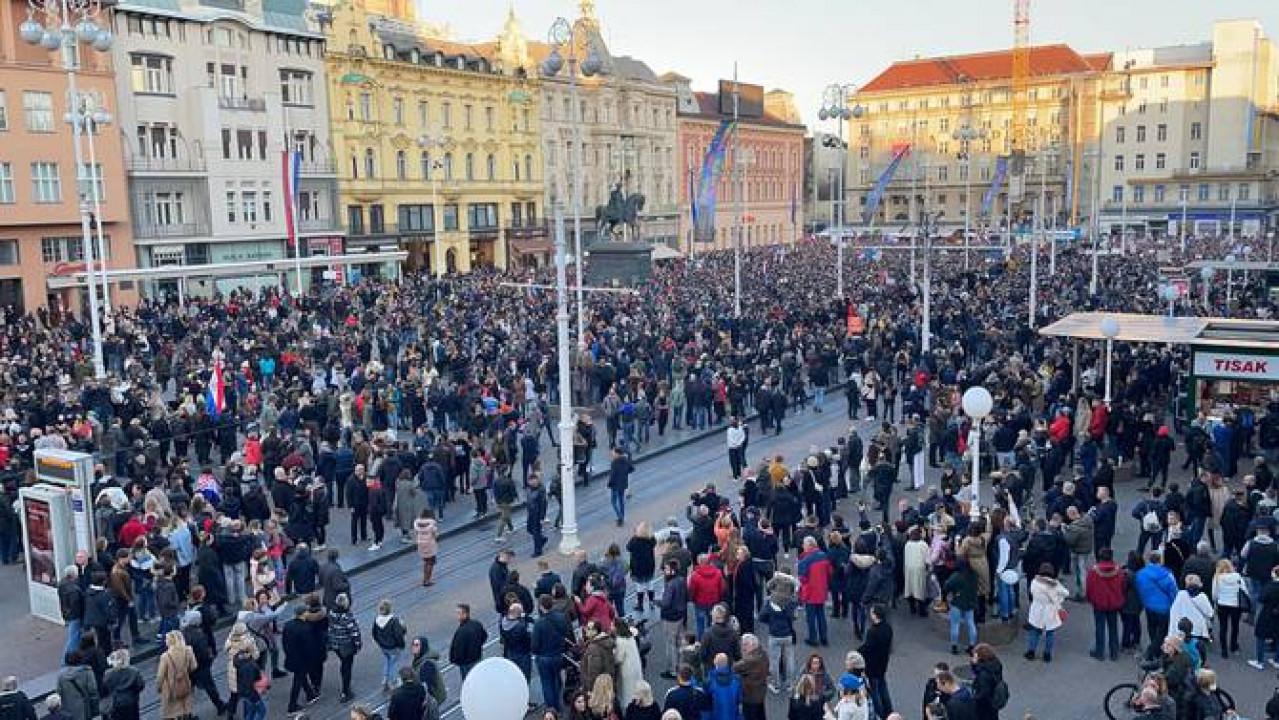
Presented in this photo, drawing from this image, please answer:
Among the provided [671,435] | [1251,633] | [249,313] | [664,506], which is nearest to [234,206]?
[249,313]

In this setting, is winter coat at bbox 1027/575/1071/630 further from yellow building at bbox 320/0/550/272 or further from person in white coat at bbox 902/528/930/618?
yellow building at bbox 320/0/550/272

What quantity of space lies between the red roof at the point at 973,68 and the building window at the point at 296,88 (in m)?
75.2

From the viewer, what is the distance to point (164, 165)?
48594mm

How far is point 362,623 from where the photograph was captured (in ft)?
46.5

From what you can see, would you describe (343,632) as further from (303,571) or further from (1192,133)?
(1192,133)

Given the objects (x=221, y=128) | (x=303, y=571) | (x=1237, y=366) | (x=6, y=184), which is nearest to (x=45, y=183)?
(x=6, y=184)

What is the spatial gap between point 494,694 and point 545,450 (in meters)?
17.8

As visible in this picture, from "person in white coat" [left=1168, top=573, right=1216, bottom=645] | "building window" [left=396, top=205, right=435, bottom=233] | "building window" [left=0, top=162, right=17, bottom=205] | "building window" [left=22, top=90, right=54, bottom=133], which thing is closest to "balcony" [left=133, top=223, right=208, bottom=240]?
"building window" [left=22, top=90, right=54, bottom=133]

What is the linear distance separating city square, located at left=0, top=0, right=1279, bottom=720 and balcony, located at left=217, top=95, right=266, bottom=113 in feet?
0.60

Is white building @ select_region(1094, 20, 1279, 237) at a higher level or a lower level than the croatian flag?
higher

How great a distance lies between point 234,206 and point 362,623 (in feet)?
139

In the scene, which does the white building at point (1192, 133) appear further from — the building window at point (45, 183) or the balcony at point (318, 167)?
the building window at point (45, 183)

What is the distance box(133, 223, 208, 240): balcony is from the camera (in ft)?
157

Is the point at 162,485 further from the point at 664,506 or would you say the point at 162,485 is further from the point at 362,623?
the point at 664,506
